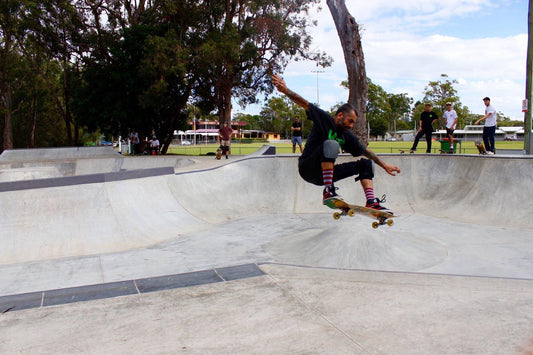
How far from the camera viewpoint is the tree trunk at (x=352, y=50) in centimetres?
1094

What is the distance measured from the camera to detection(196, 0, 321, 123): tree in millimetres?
22750

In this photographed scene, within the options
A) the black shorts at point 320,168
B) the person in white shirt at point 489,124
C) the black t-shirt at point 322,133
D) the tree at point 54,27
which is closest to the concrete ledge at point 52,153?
the tree at point 54,27

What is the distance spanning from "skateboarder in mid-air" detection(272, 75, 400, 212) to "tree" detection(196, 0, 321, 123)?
1796cm

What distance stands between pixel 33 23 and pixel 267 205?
2210 centimetres

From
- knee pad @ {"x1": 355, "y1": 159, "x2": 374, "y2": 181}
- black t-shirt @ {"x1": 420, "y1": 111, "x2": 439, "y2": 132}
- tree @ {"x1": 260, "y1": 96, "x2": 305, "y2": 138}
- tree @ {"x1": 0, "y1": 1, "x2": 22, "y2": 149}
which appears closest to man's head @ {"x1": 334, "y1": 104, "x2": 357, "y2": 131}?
knee pad @ {"x1": 355, "y1": 159, "x2": 374, "y2": 181}

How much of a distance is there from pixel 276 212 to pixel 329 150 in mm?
5458

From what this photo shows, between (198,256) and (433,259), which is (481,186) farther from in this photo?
(198,256)

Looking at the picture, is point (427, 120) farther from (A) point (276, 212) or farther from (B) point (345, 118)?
(B) point (345, 118)

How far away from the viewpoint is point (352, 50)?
11.3 meters

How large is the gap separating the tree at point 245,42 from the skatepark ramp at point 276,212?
12.9m

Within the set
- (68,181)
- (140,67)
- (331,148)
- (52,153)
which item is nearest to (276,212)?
(68,181)

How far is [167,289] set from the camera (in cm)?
468

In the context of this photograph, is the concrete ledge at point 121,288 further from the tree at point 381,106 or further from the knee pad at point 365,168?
the tree at point 381,106

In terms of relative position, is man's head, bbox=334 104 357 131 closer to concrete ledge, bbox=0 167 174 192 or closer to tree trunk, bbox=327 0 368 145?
concrete ledge, bbox=0 167 174 192
